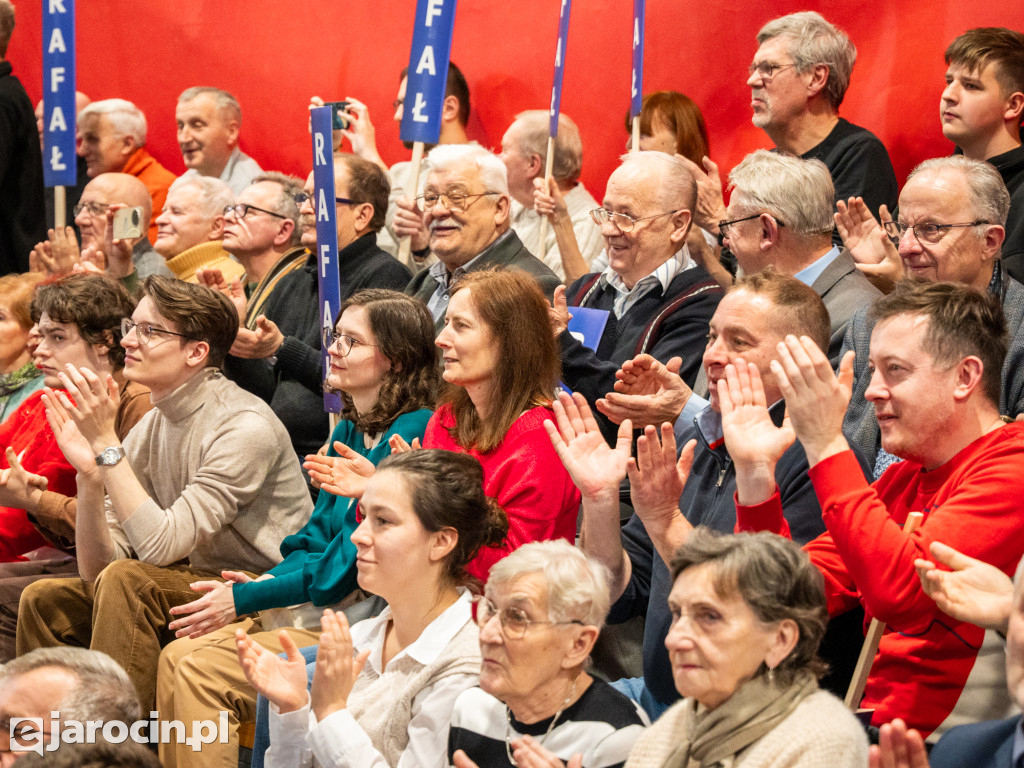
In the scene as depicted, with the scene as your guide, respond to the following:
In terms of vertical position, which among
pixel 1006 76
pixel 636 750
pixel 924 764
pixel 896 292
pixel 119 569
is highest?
pixel 1006 76

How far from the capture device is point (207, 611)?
3.44m

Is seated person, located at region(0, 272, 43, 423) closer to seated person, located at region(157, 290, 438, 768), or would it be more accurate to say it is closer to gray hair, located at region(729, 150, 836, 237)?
seated person, located at region(157, 290, 438, 768)

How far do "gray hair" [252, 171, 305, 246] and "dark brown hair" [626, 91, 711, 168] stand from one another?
144cm

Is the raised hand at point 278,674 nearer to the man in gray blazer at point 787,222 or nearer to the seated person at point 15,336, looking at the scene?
the man in gray blazer at point 787,222

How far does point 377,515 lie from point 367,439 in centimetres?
72

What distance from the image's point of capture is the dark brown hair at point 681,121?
17.3ft

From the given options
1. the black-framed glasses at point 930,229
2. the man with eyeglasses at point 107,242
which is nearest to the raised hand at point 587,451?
the black-framed glasses at point 930,229

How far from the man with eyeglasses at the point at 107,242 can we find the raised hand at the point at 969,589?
14.0ft

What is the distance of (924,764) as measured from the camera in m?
1.91

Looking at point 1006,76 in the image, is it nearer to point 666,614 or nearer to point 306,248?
point 666,614

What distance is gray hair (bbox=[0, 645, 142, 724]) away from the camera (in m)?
2.54

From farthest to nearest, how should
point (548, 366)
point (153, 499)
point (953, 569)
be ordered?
point (153, 499) → point (548, 366) → point (953, 569)

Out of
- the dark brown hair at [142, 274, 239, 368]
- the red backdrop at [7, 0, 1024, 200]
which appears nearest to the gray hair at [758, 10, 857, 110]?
the red backdrop at [7, 0, 1024, 200]

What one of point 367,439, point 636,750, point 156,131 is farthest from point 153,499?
point 156,131
